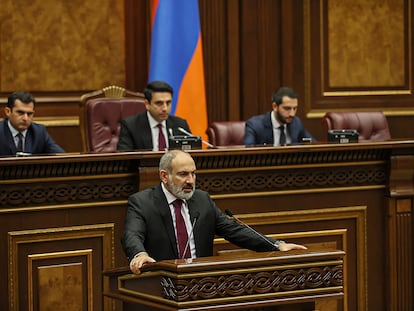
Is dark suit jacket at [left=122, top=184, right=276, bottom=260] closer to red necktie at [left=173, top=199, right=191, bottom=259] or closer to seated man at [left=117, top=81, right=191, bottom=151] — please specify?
red necktie at [left=173, top=199, right=191, bottom=259]

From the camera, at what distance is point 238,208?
4922 millimetres

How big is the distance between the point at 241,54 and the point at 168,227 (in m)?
3.82

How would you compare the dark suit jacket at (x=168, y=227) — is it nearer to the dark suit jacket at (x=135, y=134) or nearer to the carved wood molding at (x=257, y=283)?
the carved wood molding at (x=257, y=283)

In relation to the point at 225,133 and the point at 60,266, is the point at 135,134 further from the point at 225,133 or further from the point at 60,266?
the point at 60,266

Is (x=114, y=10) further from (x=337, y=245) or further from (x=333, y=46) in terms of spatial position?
(x=337, y=245)

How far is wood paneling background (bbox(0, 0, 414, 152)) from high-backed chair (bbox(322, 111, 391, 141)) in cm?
93

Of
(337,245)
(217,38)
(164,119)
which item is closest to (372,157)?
(337,245)

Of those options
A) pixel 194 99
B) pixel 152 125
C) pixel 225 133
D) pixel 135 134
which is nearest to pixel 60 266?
pixel 135 134

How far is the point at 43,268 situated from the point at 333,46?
435cm

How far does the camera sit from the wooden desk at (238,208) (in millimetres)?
4438

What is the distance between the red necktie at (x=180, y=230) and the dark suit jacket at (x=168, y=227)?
26mm

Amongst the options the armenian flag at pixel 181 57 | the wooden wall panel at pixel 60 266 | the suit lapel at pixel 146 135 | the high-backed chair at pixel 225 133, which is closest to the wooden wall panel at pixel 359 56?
the armenian flag at pixel 181 57

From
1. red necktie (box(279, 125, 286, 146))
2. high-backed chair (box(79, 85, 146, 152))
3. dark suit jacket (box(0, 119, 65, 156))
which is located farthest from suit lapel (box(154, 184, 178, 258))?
red necktie (box(279, 125, 286, 146))

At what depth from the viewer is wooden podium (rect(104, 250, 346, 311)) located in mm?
3248
